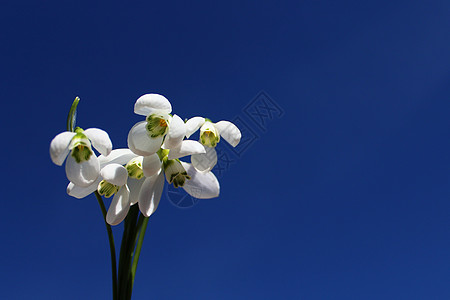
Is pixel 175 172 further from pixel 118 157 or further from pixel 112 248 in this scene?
pixel 112 248

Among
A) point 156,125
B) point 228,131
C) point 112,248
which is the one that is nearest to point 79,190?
point 112,248

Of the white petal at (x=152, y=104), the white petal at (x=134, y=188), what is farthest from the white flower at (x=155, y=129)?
the white petal at (x=134, y=188)

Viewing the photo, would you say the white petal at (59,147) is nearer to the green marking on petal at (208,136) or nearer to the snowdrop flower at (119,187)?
the snowdrop flower at (119,187)

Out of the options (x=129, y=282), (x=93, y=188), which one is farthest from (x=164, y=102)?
(x=129, y=282)

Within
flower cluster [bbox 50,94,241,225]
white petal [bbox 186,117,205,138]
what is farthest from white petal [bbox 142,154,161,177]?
white petal [bbox 186,117,205,138]

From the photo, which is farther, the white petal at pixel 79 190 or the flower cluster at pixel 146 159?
the white petal at pixel 79 190

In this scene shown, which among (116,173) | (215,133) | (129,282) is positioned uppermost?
(215,133)

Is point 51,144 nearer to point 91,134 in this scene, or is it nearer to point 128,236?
point 91,134
